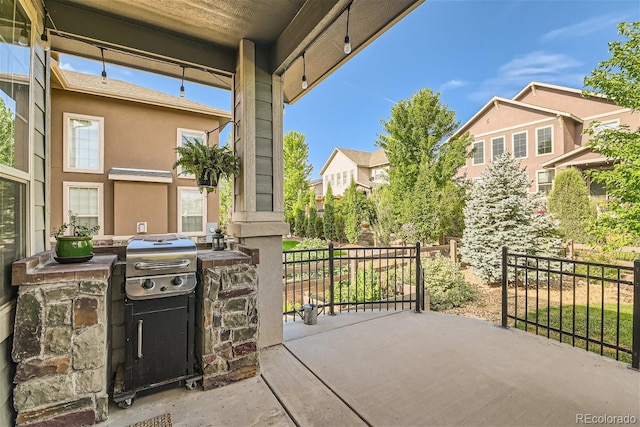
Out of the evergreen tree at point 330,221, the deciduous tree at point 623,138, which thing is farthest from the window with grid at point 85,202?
the deciduous tree at point 623,138

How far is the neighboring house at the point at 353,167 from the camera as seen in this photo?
19.2 metres

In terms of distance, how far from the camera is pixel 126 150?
249 inches

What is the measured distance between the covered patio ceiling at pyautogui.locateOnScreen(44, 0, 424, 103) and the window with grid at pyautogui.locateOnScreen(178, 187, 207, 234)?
157 inches

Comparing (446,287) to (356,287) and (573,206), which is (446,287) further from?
(573,206)

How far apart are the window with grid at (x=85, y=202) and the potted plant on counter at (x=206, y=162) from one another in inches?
195

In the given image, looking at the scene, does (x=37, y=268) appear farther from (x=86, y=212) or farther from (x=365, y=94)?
(x=365, y=94)

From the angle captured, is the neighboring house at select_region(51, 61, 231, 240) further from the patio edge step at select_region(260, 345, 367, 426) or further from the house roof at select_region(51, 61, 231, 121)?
the patio edge step at select_region(260, 345, 367, 426)

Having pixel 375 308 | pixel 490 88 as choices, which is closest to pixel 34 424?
pixel 375 308

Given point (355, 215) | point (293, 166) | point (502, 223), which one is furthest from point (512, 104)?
point (293, 166)

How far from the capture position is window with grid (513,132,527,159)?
13312 mm

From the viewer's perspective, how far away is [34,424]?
163cm

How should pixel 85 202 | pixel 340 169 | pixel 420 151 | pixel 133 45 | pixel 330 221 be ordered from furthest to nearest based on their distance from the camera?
pixel 340 169 < pixel 330 221 < pixel 420 151 < pixel 85 202 < pixel 133 45

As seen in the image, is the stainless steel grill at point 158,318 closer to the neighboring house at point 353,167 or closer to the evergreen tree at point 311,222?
the evergreen tree at point 311,222

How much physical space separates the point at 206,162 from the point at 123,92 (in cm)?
589
